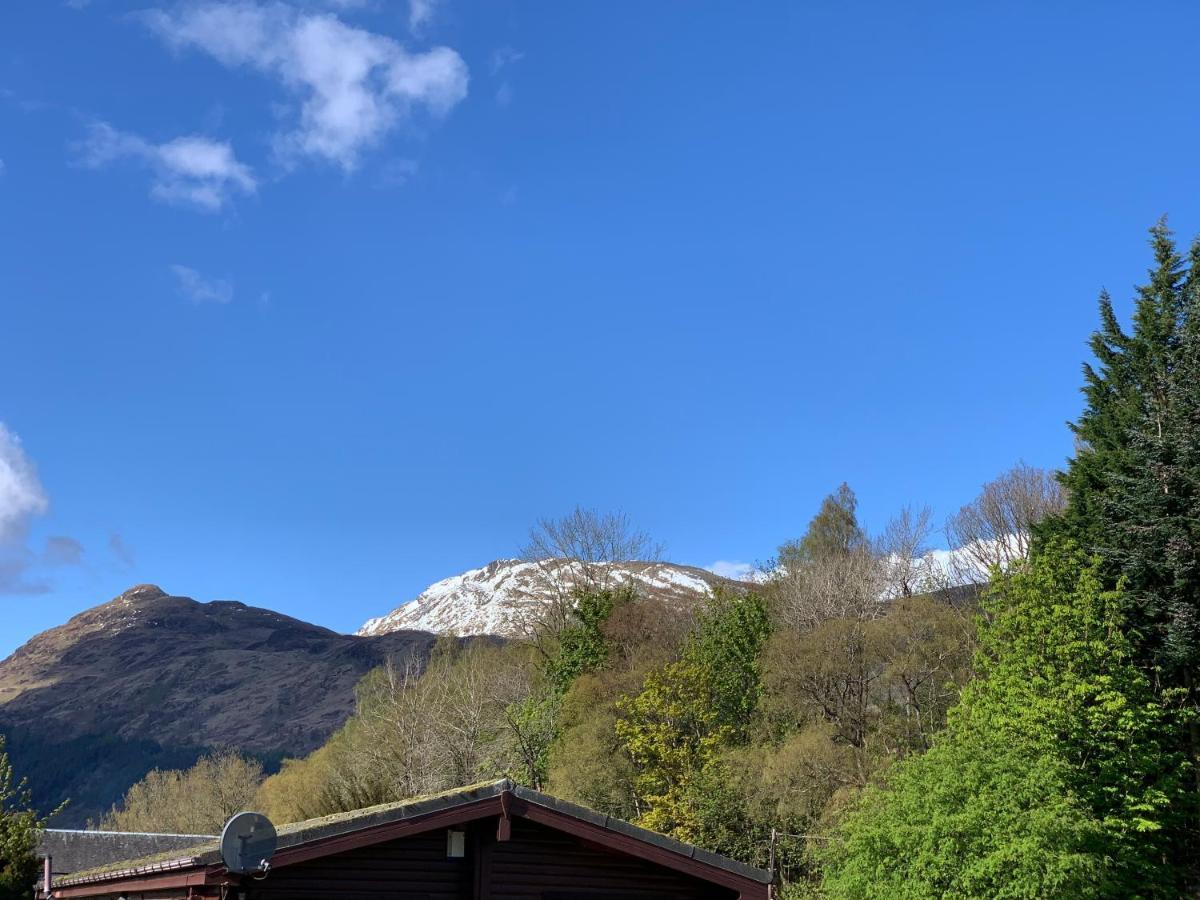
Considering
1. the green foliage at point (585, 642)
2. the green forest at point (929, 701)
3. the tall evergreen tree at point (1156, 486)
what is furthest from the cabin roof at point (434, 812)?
the green foliage at point (585, 642)

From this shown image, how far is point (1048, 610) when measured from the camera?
108ft

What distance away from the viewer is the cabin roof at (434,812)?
518 inches

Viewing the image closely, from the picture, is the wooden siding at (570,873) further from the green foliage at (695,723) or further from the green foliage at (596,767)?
the green foliage at (596,767)

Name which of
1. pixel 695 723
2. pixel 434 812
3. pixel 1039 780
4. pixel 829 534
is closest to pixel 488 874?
pixel 434 812

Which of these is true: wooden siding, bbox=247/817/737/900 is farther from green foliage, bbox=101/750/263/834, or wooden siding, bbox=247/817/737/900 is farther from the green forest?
green foliage, bbox=101/750/263/834

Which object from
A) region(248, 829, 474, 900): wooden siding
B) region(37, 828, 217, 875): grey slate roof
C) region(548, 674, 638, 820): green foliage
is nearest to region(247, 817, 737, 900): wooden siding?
region(248, 829, 474, 900): wooden siding

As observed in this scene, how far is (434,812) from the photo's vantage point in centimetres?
1407

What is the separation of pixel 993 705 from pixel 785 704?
33.3 ft

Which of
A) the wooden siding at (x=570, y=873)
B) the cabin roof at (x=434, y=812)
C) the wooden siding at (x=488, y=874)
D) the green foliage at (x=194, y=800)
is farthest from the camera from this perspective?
the green foliage at (x=194, y=800)

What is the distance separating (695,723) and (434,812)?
28846 mm

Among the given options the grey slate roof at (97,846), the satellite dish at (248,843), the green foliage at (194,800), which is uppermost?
the green foliage at (194,800)

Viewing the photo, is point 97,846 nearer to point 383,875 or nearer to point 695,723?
point 695,723

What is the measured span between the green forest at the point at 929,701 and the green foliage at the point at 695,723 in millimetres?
99

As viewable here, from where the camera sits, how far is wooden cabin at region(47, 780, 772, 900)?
13.5 m
